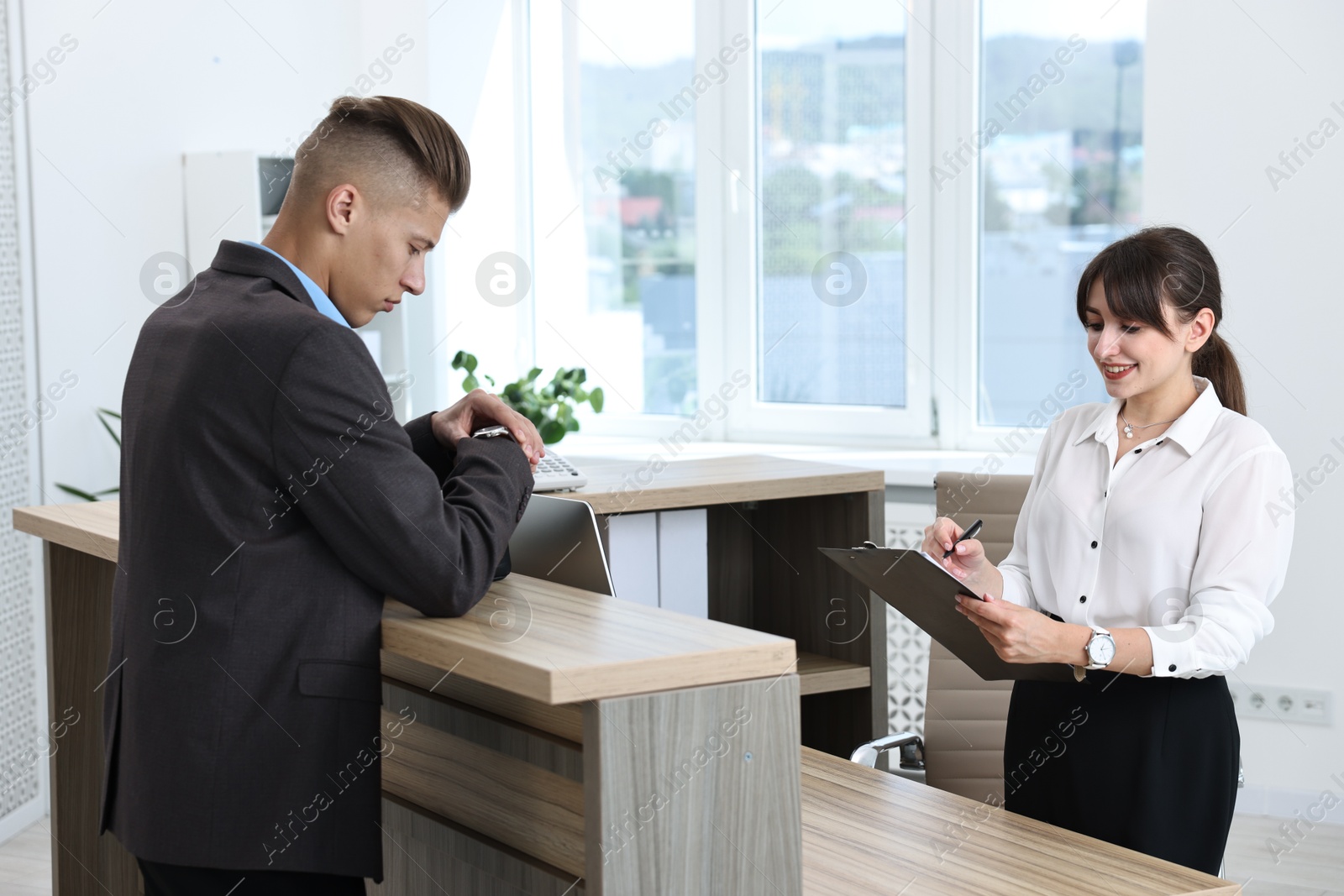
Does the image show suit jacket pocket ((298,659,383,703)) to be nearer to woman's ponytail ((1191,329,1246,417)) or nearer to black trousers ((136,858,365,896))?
black trousers ((136,858,365,896))

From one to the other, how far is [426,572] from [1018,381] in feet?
10.6

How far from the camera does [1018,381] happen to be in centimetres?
411

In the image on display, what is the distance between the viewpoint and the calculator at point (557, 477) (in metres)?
1.87

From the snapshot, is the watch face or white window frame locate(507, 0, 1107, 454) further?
white window frame locate(507, 0, 1107, 454)

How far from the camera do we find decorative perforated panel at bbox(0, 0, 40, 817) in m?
3.29

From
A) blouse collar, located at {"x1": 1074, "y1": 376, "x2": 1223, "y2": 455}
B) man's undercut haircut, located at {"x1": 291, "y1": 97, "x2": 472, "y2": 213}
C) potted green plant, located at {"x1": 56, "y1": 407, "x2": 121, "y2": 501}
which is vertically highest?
man's undercut haircut, located at {"x1": 291, "y1": 97, "x2": 472, "y2": 213}

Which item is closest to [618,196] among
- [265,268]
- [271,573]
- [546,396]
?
[546,396]

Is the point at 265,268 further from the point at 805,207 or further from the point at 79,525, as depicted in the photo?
the point at 805,207

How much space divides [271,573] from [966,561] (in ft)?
3.63

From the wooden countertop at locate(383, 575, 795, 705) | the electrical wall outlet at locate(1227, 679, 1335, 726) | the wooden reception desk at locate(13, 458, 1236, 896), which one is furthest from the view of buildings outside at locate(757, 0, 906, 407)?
the wooden countertop at locate(383, 575, 795, 705)

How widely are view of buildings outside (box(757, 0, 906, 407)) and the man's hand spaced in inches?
115

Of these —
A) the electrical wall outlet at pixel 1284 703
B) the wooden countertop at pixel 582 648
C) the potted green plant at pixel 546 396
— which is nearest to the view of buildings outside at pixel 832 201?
the potted green plant at pixel 546 396

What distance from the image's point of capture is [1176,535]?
1751 mm

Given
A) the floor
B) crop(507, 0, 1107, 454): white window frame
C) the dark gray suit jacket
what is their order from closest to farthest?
the dark gray suit jacket < the floor < crop(507, 0, 1107, 454): white window frame
